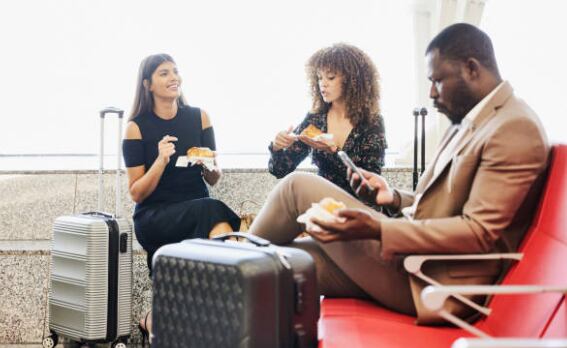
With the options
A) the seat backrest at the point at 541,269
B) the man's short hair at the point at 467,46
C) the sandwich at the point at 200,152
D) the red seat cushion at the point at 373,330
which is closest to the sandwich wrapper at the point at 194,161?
the sandwich at the point at 200,152

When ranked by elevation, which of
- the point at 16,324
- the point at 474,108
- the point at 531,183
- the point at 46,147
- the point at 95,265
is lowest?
the point at 16,324

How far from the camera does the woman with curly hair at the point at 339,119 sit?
3.69 metres

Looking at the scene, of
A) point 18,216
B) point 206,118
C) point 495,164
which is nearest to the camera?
point 495,164

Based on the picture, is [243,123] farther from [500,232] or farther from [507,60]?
[500,232]

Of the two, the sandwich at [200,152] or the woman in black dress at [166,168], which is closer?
the woman in black dress at [166,168]

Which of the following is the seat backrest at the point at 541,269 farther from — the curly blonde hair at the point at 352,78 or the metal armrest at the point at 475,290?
the curly blonde hair at the point at 352,78

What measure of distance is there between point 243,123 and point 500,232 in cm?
370

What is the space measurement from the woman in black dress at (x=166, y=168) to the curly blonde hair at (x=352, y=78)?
2.28 ft

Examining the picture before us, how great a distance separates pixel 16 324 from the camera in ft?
14.7

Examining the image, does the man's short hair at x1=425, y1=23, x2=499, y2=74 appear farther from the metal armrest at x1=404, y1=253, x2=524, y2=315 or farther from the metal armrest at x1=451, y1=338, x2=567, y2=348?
the metal armrest at x1=451, y1=338, x2=567, y2=348

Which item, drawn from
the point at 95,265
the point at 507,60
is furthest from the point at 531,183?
the point at 507,60

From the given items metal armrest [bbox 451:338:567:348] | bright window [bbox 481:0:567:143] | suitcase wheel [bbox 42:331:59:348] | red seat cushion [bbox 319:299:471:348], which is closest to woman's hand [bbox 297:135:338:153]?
red seat cushion [bbox 319:299:471:348]

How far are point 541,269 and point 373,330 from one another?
431 mm

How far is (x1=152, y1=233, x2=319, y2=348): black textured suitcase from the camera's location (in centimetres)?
204
